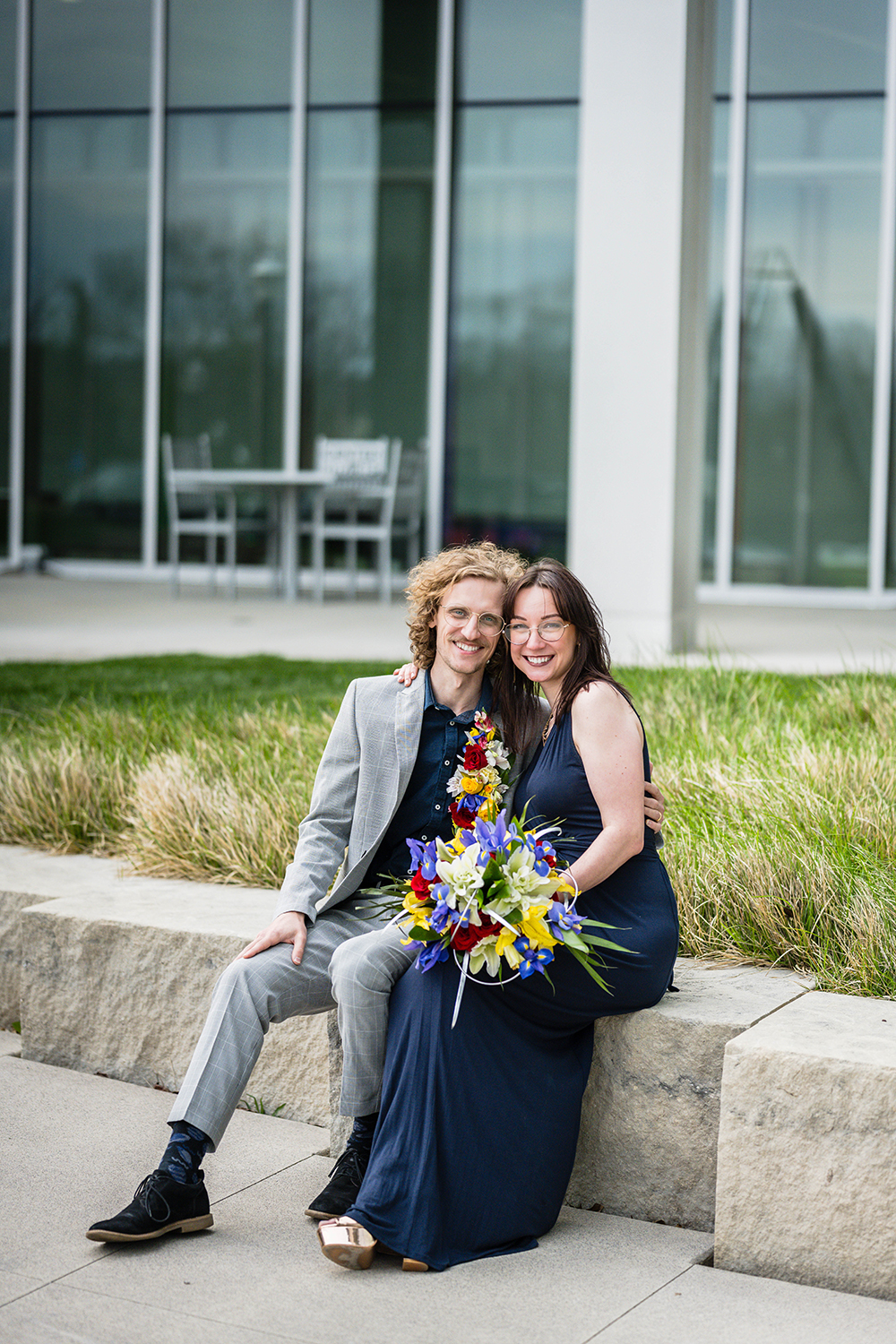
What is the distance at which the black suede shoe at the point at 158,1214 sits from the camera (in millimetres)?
2395

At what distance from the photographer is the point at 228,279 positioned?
508 inches

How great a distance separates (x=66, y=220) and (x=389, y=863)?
38.6ft

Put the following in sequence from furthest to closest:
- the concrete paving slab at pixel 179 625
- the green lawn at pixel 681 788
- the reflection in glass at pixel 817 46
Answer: the reflection in glass at pixel 817 46 → the concrete paving slab at pixel 179 625 → the green lawn at pixel 681 788

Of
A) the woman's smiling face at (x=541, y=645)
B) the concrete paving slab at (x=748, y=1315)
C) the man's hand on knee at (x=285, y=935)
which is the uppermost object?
the woman's smiling face at (x=541, y=645)

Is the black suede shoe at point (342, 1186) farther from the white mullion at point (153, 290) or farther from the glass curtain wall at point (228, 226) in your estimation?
the white mullion at point (153, 290)

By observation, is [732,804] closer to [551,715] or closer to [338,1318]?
[551,715]

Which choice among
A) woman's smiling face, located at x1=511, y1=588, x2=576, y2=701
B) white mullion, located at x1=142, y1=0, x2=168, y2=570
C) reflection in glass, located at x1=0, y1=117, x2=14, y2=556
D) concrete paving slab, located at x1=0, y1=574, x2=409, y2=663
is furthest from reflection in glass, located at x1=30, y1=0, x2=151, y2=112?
woman's smiling face, located at x1=511, y1=588, x2=576, y2=701

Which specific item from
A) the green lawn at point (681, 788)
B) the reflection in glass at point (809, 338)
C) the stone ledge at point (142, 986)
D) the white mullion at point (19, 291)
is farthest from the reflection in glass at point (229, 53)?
the stone ledge at point (142, 986)

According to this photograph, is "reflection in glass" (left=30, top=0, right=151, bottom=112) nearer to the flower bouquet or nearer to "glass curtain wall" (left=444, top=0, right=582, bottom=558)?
"glass curtain wall" (left=444, top=0, right=582, bottom=558)

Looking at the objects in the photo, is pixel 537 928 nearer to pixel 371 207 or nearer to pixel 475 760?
pixel 475 760

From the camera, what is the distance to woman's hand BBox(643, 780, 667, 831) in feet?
8.63

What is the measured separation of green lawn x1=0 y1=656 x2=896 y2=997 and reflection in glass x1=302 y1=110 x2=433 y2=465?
6.69 m

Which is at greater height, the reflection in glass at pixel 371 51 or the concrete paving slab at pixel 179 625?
Answer: the reflection in glass at pixel 371 51

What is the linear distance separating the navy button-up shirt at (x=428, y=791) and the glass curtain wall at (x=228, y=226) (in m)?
10.0
